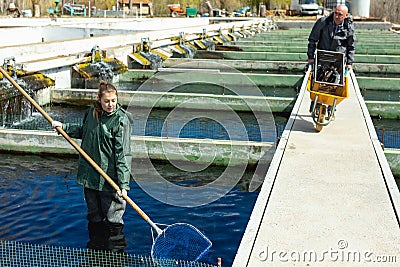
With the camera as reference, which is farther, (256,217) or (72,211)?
(72,211)

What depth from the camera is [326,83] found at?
8.52 meters

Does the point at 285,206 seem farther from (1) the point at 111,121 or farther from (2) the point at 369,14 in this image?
(2) the point at 369,14

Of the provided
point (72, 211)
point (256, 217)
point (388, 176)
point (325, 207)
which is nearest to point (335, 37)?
point (388, 176)

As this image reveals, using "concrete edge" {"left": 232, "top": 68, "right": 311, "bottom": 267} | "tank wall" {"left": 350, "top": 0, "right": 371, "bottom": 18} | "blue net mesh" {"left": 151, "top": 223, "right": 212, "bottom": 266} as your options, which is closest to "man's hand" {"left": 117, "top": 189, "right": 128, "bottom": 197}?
"blue net mesh" {"left": 151, "top": 223, "right": 212, "bottom": 266}

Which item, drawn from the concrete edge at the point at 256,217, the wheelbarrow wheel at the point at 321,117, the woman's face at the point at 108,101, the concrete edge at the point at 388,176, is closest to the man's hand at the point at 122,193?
the woman's face at the point at 108,101

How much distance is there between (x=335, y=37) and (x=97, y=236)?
4797 mm

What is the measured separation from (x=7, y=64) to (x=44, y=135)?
3.98m

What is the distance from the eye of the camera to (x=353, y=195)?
6168 mm

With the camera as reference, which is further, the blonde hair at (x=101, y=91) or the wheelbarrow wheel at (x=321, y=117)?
the wheelbarrow wheel at (x=321, y=117)

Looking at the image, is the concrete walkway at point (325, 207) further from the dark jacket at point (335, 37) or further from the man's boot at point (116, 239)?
the man's boot at point (116, 239)

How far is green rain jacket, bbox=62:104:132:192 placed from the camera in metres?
5.66

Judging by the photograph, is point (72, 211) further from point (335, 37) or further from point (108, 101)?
point (335, 37)

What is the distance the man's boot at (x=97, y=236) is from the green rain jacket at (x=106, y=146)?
0.78m

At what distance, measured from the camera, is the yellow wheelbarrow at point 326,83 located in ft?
27.8
